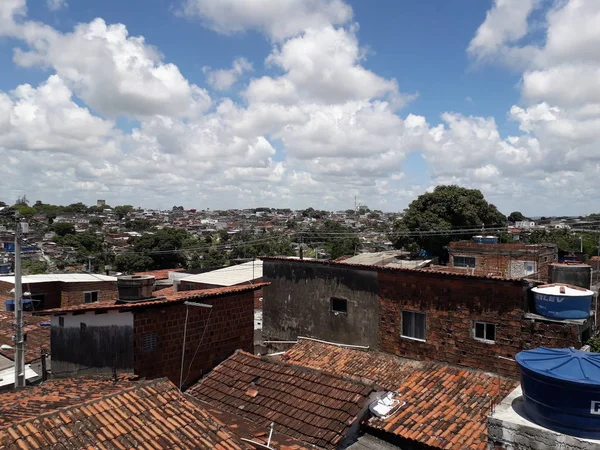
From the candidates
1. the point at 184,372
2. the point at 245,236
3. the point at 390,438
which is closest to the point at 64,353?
the point at 184,372

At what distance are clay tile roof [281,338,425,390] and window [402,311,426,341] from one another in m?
0.92

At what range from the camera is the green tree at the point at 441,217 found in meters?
43.2

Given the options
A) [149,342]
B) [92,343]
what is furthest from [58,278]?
[149,342]

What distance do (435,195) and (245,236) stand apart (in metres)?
41.4

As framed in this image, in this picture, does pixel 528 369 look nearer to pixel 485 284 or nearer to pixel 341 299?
pixel 485 284

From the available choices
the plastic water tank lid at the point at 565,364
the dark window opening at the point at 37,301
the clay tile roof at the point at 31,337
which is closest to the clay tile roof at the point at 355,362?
the plastic water tank lid at the point at 565,364

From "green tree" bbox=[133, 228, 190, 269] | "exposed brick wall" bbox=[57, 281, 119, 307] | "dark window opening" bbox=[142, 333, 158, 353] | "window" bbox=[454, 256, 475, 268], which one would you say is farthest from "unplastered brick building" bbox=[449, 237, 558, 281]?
"green tree" bbox=[133, 228, 190, 269]

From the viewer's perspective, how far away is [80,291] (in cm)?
2945

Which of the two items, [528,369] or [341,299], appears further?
[341,299]

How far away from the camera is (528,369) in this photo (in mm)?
5672

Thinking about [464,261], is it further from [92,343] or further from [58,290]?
[92,343]

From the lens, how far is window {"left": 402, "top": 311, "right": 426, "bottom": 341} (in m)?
15.9

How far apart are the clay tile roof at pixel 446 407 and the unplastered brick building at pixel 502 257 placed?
18712mm

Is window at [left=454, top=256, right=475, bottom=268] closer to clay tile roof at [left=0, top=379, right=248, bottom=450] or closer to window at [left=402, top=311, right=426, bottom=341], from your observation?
window at [left=402, top=311, right=426, bottom=341]
